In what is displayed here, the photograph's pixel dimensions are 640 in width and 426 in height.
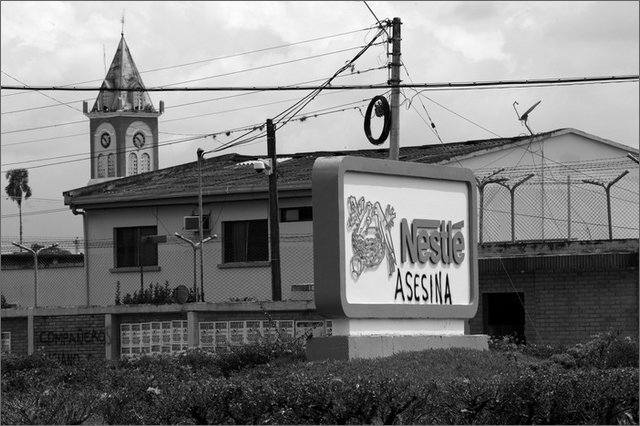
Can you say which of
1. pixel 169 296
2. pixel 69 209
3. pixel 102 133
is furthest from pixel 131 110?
pixel 169 296

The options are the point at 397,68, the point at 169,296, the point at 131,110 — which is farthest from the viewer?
the point at 131,110

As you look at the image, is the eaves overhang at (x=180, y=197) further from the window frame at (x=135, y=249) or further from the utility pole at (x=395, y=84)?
the utility pole at (x=395, y=84)

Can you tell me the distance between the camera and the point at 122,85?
8388 centimetres

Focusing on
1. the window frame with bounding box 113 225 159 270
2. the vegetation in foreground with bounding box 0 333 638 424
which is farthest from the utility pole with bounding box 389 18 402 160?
the window frame with bounding box 113 225 159 270

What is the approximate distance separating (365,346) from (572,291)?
7743 mm

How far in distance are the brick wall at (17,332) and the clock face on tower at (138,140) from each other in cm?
6423

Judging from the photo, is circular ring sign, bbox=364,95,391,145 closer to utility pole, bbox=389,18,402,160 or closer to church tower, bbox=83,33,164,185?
utility pole, bbox=389,18,402,160

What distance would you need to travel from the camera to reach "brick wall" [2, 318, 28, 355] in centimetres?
2612

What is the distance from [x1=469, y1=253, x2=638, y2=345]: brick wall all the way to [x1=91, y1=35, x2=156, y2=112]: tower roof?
2537 inches

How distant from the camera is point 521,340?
2248 cm

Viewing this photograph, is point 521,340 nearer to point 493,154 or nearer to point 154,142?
point 493,154

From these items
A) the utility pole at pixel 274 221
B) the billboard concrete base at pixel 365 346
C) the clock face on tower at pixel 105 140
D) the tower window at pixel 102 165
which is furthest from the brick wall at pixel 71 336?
the tower window at pixel 102 165

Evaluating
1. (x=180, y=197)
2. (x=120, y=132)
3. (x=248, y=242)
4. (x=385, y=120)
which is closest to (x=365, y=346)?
(x=385, y=120)

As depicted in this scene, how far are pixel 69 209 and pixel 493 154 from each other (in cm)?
1354
